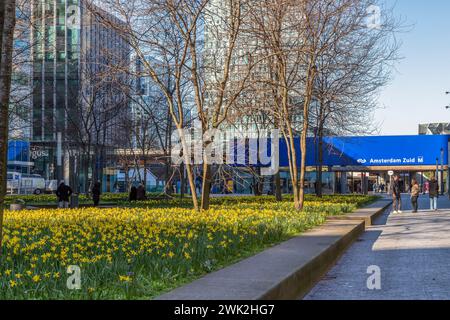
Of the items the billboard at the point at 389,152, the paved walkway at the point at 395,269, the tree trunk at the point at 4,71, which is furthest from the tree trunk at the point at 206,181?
the billboard at the point at 389,152

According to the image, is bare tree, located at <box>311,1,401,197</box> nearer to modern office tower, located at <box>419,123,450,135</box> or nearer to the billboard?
the billboard

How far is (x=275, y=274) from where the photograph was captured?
26.3 ft

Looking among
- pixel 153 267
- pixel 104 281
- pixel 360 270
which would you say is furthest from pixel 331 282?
pixel 104 281

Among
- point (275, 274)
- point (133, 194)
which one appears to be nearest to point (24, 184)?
point (133, 194)

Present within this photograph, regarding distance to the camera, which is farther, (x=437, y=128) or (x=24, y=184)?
(x=437, y=128)

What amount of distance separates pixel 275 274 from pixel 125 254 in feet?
8.69

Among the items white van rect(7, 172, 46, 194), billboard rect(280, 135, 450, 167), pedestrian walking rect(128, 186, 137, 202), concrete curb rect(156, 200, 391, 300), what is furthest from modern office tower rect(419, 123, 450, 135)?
concrete curb rect(156, 200, 391, 300)

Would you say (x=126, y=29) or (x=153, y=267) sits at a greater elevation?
(x=126, y=29)

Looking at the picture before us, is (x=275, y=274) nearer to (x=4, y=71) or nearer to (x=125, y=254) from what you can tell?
(x=125, y=254)

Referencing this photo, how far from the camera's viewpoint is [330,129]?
121 feet

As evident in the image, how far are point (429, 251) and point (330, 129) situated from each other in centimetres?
2291

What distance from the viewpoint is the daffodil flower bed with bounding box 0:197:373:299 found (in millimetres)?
7207

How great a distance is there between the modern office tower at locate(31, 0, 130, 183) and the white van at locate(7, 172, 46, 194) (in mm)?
3132
